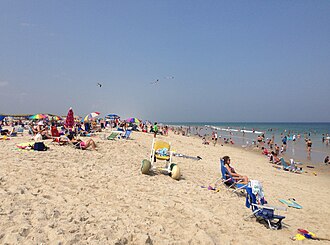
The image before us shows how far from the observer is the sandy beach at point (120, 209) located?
3166 millimetres

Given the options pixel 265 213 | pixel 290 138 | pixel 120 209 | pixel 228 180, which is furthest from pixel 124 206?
pixel 290 138

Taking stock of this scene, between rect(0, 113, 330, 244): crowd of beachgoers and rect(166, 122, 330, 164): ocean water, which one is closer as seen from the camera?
rect(0, 113, 330, 244): crowd of beachgoers

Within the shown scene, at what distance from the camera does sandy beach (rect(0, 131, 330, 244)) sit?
3.17m

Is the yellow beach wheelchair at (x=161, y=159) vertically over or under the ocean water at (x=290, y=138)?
over

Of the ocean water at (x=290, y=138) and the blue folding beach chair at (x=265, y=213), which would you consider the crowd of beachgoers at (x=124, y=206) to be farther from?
the ocean water at (x=290, y=138)

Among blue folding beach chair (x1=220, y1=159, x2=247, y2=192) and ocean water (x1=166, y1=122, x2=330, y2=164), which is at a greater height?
blue folding beach chair (x1=220, y1=159, x2=247, y2=192)

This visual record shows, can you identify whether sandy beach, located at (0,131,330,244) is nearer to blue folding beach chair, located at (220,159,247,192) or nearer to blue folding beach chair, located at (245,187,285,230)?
blue folding beach chair, located at (245,187,285,230)

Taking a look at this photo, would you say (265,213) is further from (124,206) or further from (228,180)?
(124,206)

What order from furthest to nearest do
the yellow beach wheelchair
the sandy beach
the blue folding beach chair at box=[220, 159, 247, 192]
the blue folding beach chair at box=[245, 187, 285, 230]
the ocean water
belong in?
the ocean water < the yellow beach wheelchair < the blue folding beach chair at box=[220, 159, 247, 192] < the blue folding beach chair at box=[245, 187, 285, 230] < the sandy beach

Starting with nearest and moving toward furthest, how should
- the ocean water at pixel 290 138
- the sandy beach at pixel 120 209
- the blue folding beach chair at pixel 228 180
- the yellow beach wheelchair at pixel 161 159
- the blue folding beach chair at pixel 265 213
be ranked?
1. the sandy beach at pixel 120 209
2. the blue folding beach chair at pixel 265 213
3. the blue folding beach chair at pixel 228 180
4. the yellow beach wheelchair at pixel 161 159
5. the ocean water at pixel 290 138

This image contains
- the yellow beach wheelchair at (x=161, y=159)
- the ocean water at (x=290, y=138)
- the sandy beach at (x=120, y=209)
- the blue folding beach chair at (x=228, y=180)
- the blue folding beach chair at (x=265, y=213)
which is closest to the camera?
the sandy beach at (x=120, y=209)

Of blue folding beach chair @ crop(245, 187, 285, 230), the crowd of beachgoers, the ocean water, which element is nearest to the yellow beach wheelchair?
the crowd of beachgoers

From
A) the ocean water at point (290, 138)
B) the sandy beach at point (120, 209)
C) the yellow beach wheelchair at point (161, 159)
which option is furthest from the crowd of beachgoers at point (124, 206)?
the ocean water at point (290, 138)

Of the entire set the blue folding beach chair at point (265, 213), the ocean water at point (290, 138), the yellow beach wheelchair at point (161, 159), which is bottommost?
the ocean water at point (290, 138)
